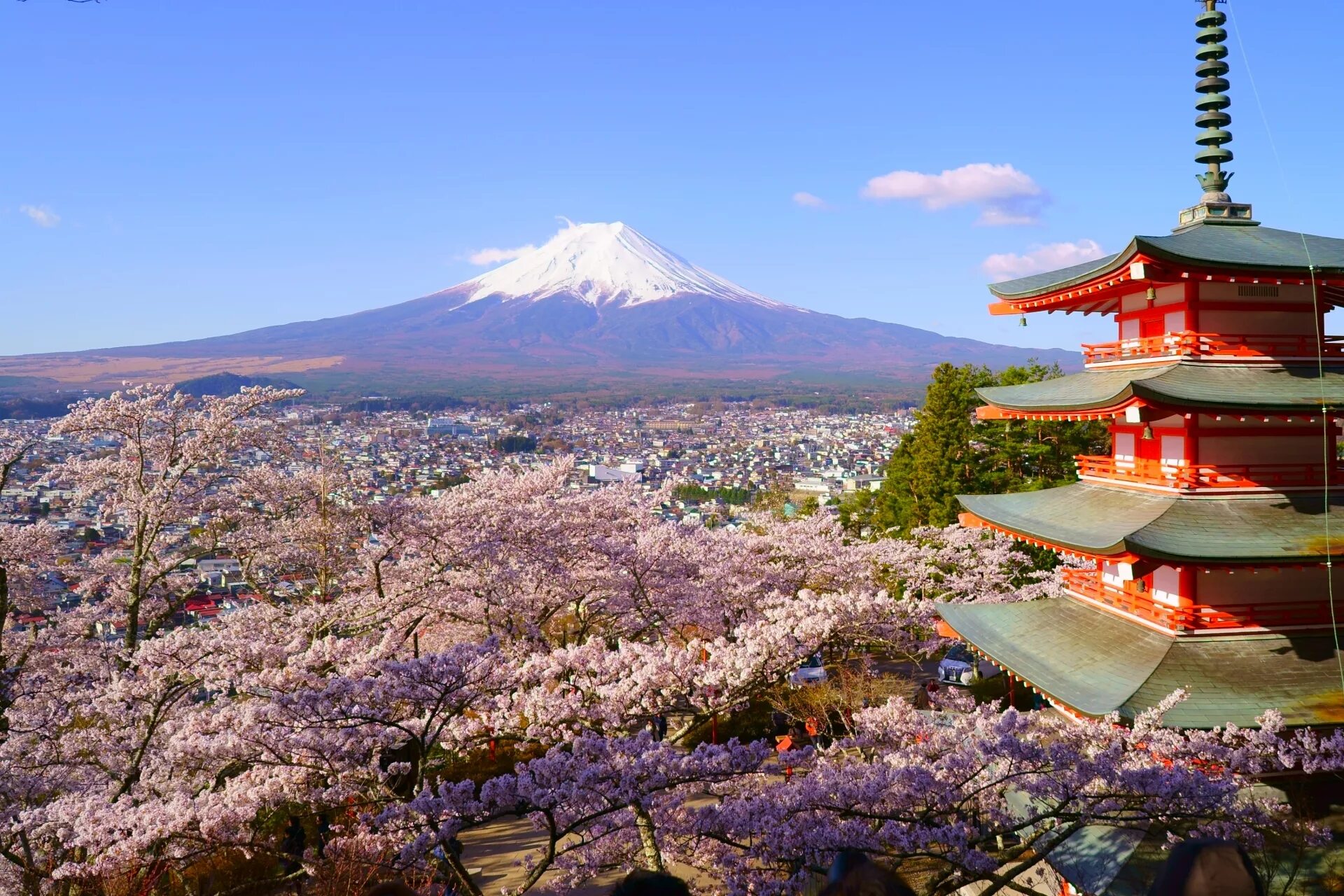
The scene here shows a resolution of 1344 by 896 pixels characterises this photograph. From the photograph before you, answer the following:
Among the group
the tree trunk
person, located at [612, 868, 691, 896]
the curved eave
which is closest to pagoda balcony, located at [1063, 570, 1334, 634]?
the curved eave

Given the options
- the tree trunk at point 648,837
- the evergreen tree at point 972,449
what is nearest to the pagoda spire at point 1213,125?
the tree trunk at point 648,837

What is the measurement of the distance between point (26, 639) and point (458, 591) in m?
6.03

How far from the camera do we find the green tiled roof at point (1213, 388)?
25.4ft

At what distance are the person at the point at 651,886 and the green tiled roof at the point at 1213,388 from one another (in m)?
7.53

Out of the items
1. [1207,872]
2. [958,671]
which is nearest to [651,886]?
[1207,872]

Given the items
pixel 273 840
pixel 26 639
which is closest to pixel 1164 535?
pixel 273 840

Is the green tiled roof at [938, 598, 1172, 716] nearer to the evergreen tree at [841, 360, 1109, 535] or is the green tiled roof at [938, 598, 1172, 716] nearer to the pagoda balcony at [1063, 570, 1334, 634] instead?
the pagoda balcony at [1063, 570, 1334, 634]

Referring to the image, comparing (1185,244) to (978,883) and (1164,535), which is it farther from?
(978,883)

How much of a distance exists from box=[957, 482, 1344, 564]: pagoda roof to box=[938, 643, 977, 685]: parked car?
8446 millimetres

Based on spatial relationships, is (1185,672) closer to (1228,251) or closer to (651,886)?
(1228,251)

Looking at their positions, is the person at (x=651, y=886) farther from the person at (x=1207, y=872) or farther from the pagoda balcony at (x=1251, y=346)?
the pagoda balcony at (x=1251, y=346)

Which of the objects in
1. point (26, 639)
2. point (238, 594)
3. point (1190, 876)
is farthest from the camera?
point (238, 594)

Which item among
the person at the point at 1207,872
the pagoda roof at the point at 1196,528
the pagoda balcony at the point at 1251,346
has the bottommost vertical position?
the pagoda roof at the point at 1196,528

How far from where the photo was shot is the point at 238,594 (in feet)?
62.1
